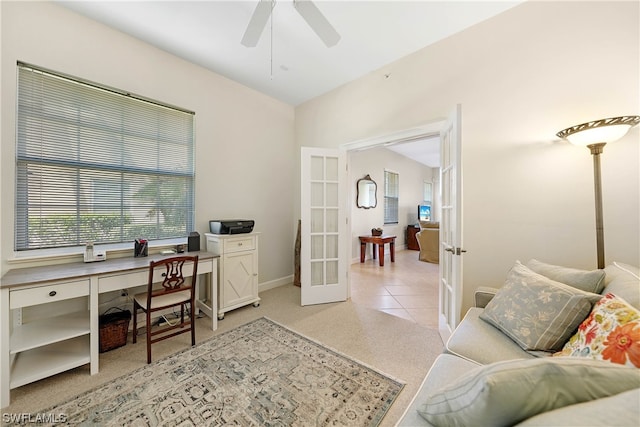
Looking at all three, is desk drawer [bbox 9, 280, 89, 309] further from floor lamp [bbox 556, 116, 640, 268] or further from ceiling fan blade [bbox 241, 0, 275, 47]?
floor lamp [bbox 556, 116, 640, 268]

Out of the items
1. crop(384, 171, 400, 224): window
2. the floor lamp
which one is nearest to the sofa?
the floor lamp

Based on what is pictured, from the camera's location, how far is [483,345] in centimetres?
127

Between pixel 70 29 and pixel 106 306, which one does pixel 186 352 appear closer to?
pixel 106 306

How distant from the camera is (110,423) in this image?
1301mm

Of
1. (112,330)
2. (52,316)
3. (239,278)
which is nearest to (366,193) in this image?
(239,278)

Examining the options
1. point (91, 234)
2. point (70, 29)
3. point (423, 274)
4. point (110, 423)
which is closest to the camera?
point (110, 423)

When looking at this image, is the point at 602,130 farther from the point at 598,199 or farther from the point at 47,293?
the point at 47,293

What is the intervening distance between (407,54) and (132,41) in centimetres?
289

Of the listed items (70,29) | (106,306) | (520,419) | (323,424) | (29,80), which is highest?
(70,29)

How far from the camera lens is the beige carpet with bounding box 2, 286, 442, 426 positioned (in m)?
1.52

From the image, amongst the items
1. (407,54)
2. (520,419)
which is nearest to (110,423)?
(520,419)

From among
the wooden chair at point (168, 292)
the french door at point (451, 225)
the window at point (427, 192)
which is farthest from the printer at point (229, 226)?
the window at point (427, 192)

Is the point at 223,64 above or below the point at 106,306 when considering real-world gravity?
above

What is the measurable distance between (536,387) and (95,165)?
3239 millimetres
